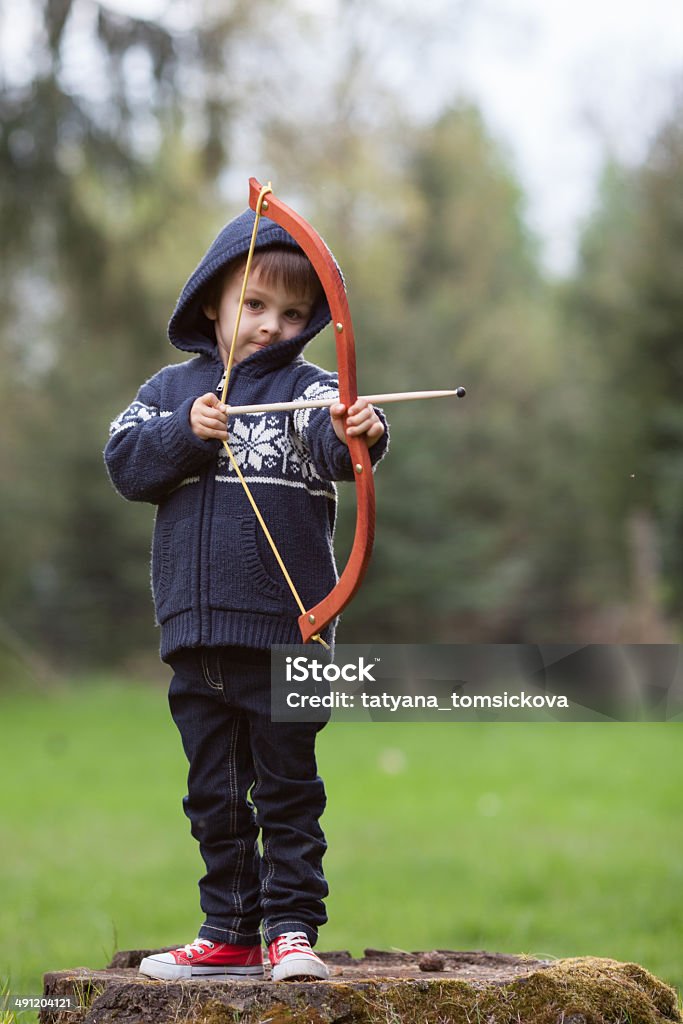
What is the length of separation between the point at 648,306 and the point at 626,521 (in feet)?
8.89

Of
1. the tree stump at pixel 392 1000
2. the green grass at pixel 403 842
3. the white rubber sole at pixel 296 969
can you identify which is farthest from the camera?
the green grass at pixel 403 842

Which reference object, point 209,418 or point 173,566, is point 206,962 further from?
point 209,418

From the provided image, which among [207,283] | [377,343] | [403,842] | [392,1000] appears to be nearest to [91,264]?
[403,842]

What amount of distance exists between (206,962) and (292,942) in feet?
0.89

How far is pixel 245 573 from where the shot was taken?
112 inches

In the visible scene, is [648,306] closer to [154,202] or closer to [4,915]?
[154,202]

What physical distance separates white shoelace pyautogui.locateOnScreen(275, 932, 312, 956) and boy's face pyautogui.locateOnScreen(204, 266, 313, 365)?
1.32 m

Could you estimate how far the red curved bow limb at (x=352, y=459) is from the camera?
2654mm

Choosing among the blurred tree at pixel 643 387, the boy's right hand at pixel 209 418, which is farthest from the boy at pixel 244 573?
the blurred tree at pixel 643 387

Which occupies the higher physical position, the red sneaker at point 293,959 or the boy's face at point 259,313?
the boy's face at point 259,313

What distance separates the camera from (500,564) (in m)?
16.6

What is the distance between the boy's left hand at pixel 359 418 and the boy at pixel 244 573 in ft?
0.27

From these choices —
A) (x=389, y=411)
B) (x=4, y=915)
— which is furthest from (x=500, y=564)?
(x=4, y=915)

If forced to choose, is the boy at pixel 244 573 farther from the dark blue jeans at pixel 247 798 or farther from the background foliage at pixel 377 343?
the background foliage at pixel 377 343
